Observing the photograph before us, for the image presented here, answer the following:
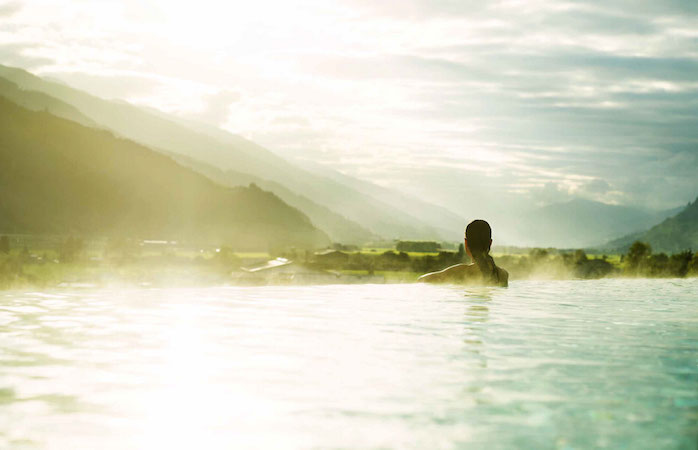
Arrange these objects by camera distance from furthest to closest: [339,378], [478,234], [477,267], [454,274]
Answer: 1. [454,274]
2. [477,267]
3. [478,234]
4. [339,378]

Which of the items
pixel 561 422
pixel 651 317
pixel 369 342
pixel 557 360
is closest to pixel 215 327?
pixel 369 342

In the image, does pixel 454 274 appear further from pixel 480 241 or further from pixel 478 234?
pixel 478 234

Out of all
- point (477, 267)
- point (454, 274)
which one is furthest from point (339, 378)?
point (454, 274)

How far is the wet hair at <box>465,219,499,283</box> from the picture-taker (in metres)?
11.6

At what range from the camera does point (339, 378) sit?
5.31 m

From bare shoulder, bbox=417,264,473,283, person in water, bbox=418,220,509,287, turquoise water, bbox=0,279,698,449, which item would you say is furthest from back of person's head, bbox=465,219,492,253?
turquoise water, bbox=0,279,698,449

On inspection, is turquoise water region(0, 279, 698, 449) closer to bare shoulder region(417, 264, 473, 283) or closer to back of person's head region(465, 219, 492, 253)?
back of person's head region(465, 219, 492, 253)

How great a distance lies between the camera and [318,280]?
360ft

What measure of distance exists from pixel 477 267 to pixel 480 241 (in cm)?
98

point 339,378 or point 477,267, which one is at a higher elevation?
point 477,267

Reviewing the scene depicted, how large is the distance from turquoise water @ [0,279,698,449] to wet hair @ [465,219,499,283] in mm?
2338

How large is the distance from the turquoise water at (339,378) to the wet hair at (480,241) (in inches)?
92.1

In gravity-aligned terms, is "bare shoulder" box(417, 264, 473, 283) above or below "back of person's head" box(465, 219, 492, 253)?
below

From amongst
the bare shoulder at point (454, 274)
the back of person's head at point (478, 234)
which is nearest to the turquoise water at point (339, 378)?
the back of person's head at point (478, 234)
